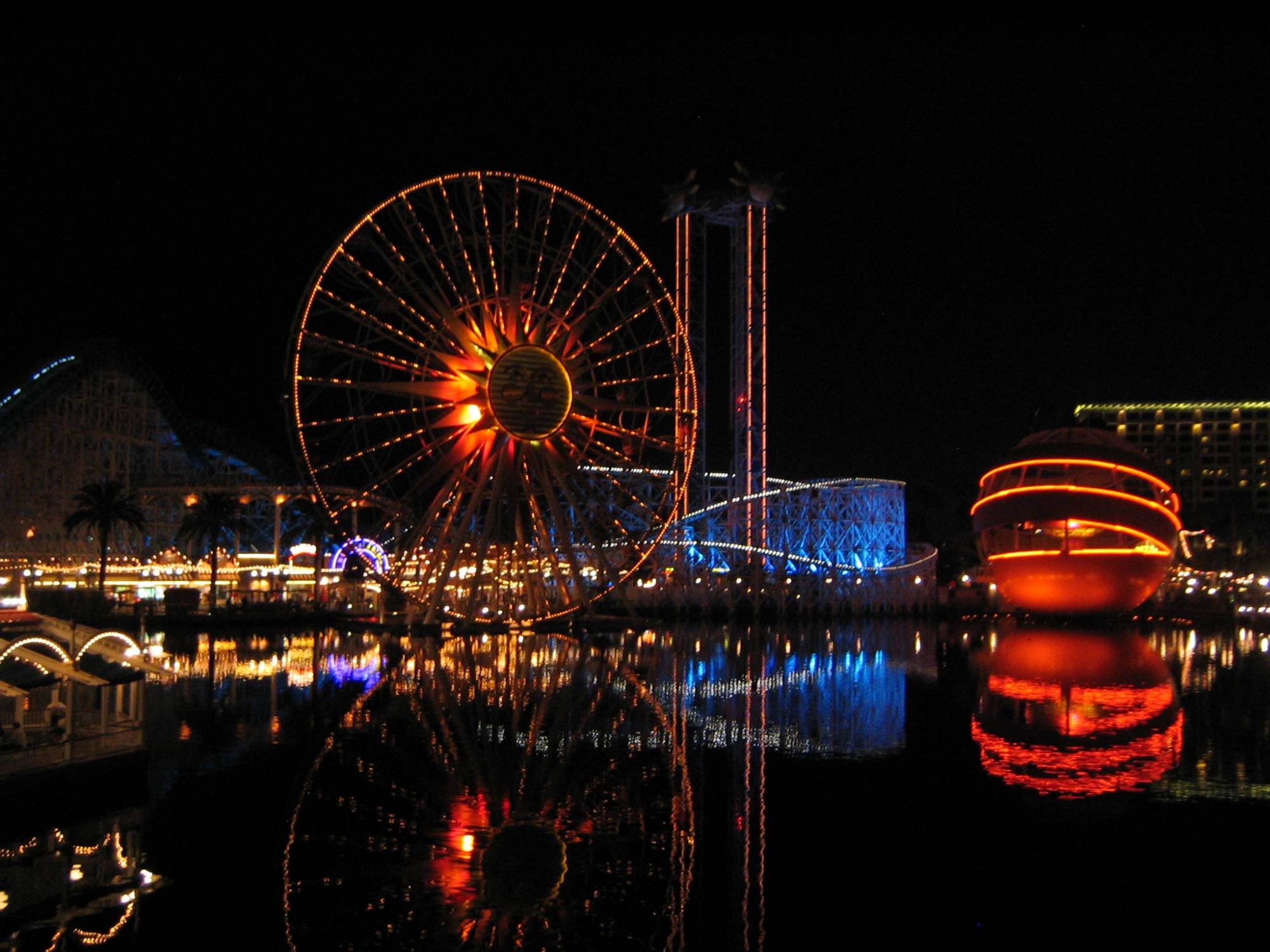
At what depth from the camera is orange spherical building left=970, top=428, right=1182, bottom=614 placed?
63.1 metres

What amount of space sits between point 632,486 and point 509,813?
37264 millimetres

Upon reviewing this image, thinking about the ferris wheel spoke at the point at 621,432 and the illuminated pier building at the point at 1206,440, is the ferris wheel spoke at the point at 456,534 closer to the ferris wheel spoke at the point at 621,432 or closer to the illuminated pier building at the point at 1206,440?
the ferris wheel spoke at the point at 621,432

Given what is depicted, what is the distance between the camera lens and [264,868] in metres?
14.7

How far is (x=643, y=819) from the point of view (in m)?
16.9

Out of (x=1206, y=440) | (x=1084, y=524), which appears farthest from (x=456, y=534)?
(x=1206, y=440)

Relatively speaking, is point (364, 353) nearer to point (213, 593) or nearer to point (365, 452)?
point (365, 452)

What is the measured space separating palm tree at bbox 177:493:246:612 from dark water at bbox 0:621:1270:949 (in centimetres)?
3133

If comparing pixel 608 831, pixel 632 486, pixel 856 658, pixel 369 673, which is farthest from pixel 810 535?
pixel 608 831

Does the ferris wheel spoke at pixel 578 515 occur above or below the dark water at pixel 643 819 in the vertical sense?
above

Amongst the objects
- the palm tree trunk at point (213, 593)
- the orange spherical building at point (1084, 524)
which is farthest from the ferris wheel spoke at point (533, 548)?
the orange spherical building at point (1084, 524)

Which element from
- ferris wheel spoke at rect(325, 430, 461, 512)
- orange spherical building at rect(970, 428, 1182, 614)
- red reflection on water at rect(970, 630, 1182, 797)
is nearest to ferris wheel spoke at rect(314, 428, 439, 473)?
ferris wheel spoke at rect(325, 430, 461, 512)

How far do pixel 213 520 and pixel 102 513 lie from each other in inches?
202

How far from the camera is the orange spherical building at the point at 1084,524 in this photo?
207 ft

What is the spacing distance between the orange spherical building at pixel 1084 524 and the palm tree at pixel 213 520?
3747 centimetres
